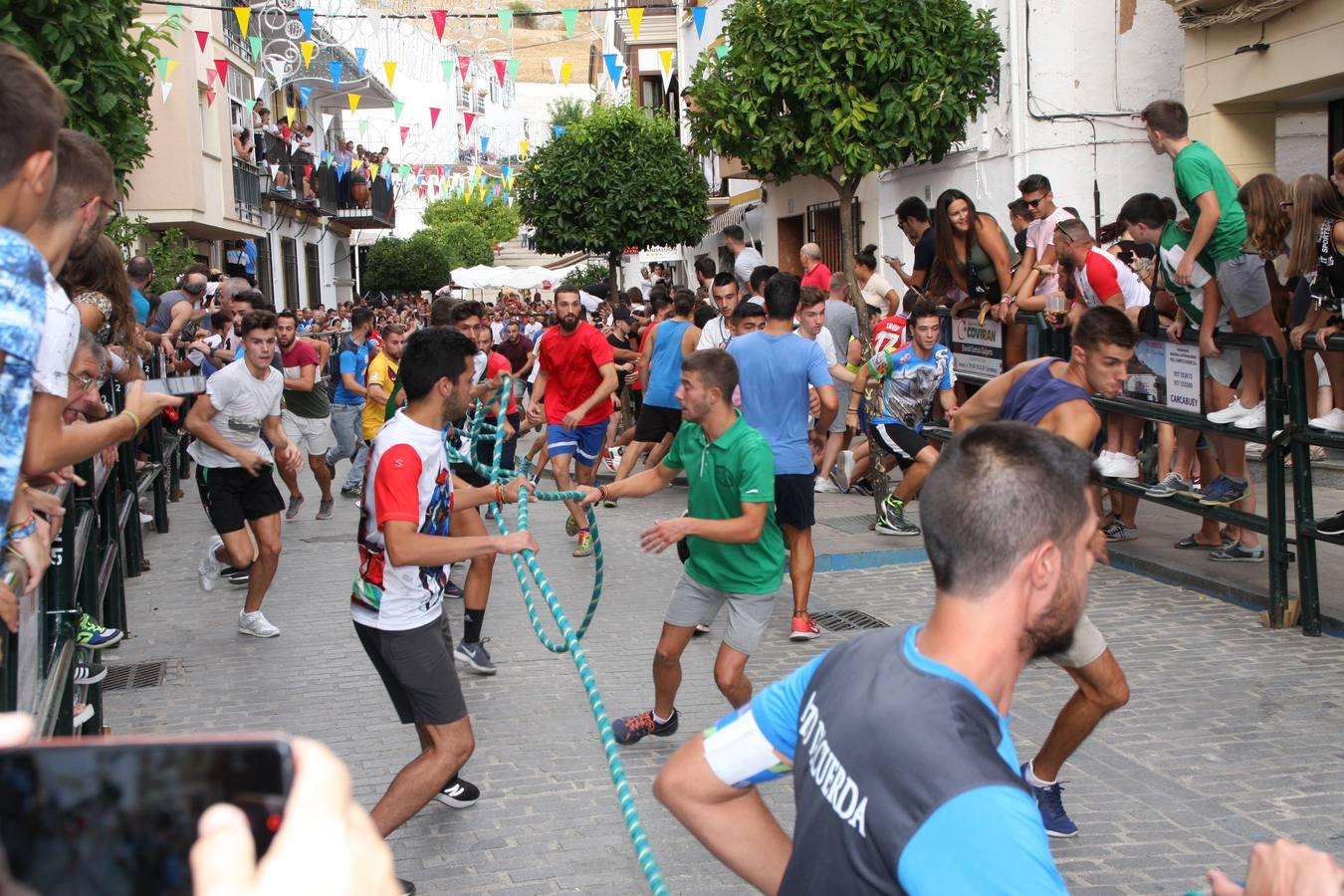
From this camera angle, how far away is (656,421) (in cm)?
1182

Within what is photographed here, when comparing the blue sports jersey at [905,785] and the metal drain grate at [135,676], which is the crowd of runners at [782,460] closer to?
the blue sports jersey at [905,785]

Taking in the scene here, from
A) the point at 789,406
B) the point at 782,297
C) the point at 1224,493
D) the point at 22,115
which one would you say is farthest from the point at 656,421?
the point at 22,115

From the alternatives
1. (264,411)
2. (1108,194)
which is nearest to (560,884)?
(264,411)

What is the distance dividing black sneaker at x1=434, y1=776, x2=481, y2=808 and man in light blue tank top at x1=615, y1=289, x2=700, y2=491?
563 centimetres

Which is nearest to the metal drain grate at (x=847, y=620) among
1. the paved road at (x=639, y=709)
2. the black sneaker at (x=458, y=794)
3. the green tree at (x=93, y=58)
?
the paved road at (x=639, y=709)

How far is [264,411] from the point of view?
9250mm

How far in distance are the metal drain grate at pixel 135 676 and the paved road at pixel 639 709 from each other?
92 mm

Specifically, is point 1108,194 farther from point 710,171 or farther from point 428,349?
point 710,171

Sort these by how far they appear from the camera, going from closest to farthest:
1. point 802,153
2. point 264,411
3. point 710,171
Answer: point 264,411 < point 802,153 < point 710,171

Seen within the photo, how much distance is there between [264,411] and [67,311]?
18.7 ft

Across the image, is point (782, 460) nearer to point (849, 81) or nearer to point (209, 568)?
point (209, 568)

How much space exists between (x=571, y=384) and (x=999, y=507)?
9519 mm

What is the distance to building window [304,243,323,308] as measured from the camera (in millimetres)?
43250

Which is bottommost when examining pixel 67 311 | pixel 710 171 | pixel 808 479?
pixel 808 479
